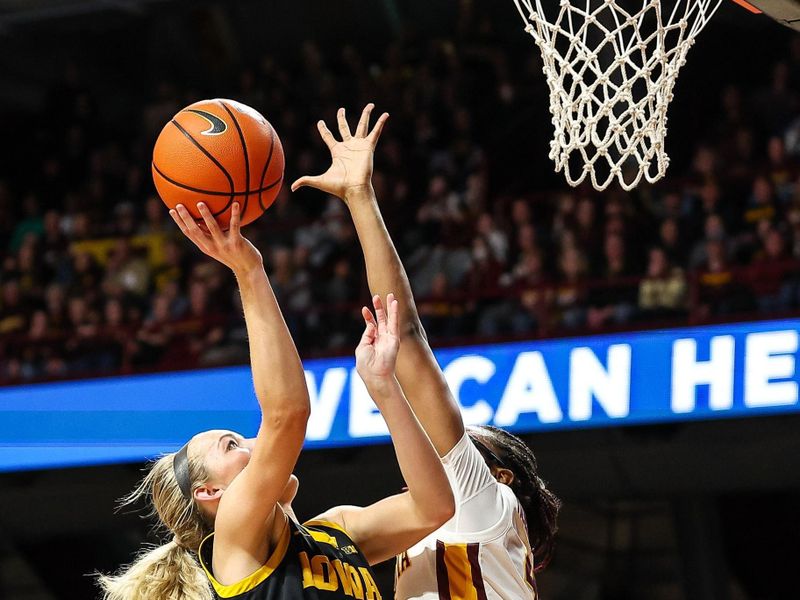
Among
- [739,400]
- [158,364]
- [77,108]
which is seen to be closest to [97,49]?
[77,108]

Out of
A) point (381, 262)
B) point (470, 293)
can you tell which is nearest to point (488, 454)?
point (381, 262)

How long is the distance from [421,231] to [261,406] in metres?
7.12

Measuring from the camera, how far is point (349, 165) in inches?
115

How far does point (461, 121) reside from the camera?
10.9m

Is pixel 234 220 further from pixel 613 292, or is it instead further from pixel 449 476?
pixel 613 292

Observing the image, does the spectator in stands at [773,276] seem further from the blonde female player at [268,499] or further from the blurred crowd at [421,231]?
the blonde female player at [268,499]

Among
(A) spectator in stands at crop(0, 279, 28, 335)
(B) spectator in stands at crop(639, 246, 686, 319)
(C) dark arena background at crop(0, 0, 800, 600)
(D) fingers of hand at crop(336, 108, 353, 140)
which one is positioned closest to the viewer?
(D) fingers of hand at crop(336, 108, 353, 140)

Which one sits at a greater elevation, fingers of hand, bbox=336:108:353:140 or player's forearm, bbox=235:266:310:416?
fingers of hand, bbox=336:108:353:140

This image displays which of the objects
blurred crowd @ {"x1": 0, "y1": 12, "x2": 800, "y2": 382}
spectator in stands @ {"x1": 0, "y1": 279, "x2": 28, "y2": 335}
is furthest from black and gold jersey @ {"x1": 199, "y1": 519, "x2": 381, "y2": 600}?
spectator in stands @ {"x1": 0, "y1": 279, "x2": 28, "y2": 335}

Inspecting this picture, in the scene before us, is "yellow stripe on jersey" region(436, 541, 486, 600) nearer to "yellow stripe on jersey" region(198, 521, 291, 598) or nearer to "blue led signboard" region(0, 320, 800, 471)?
"yellow stripe on jersey" region(198, 521, 291, 598)

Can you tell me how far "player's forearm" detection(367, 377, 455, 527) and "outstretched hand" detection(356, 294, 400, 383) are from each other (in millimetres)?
21

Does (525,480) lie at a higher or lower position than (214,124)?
lower

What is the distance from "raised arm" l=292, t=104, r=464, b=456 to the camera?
271 centimetres

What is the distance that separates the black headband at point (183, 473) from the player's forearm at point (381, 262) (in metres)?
0.52
